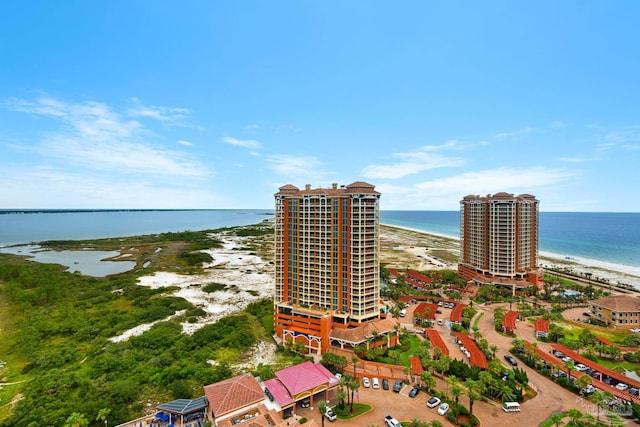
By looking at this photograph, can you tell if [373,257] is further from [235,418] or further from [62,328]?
[62,328]

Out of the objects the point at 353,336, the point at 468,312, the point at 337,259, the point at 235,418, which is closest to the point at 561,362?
the point at 468,312

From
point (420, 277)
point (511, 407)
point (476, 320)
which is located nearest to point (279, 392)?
point (511, 407)

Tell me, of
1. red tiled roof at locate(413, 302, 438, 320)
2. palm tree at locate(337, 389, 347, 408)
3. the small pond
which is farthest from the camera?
the small pond

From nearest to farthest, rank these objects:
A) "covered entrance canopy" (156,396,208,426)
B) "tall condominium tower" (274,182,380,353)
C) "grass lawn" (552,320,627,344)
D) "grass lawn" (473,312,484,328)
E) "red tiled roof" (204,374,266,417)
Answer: "red tiled roof" (204,374,266,417) < "covered entrance canopy" (156,396,208,426) < "tall condominium tower" (274,182,380,353) < "grass lawn" (552,320,627,344) < "grass lawn" (473,312,484,328)

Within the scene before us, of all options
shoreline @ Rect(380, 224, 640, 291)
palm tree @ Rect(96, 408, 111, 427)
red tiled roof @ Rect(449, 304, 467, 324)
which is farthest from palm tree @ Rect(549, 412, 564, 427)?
shoreline @ Rect(380, 224, 640, 291)

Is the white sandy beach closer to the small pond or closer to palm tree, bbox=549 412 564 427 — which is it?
the small pond

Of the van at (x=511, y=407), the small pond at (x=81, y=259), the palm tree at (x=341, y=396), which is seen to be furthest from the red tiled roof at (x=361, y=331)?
the small pond at (x=81, y=259)
